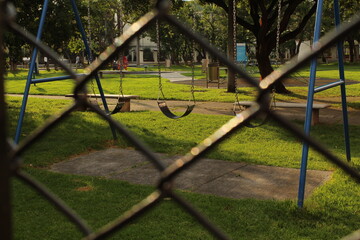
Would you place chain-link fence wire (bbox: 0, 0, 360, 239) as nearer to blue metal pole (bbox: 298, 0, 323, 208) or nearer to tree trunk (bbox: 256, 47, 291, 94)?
blue metal pole (bbox: 298, 0, 323, 208)

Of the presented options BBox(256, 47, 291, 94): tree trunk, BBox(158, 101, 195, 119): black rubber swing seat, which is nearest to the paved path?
BBox(158, 101, 195, 119): black rubber swing seat

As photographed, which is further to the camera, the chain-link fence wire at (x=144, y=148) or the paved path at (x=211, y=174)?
the paved path at (x=211, y=174)

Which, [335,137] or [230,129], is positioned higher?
[230,129]

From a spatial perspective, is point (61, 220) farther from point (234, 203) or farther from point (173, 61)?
point (173, 61)

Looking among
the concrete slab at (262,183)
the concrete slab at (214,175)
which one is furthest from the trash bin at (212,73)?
the concrete slab at (262,183)

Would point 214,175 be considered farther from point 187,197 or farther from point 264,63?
point 264,63

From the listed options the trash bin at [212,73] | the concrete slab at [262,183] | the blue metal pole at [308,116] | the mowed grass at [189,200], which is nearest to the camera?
the mowed grass at [189,200]

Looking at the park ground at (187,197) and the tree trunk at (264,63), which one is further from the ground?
the tree trunk at (264,63)

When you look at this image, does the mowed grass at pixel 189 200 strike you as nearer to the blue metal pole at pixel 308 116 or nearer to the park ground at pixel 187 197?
the park ground at pixel 187 197

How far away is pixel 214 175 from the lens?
545 cm

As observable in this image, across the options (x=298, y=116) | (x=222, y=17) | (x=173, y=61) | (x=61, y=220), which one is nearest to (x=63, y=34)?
(x=298, y=116)

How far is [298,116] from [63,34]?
18.1ft

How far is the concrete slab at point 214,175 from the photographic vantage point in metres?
4.81

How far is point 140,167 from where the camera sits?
595 cm
